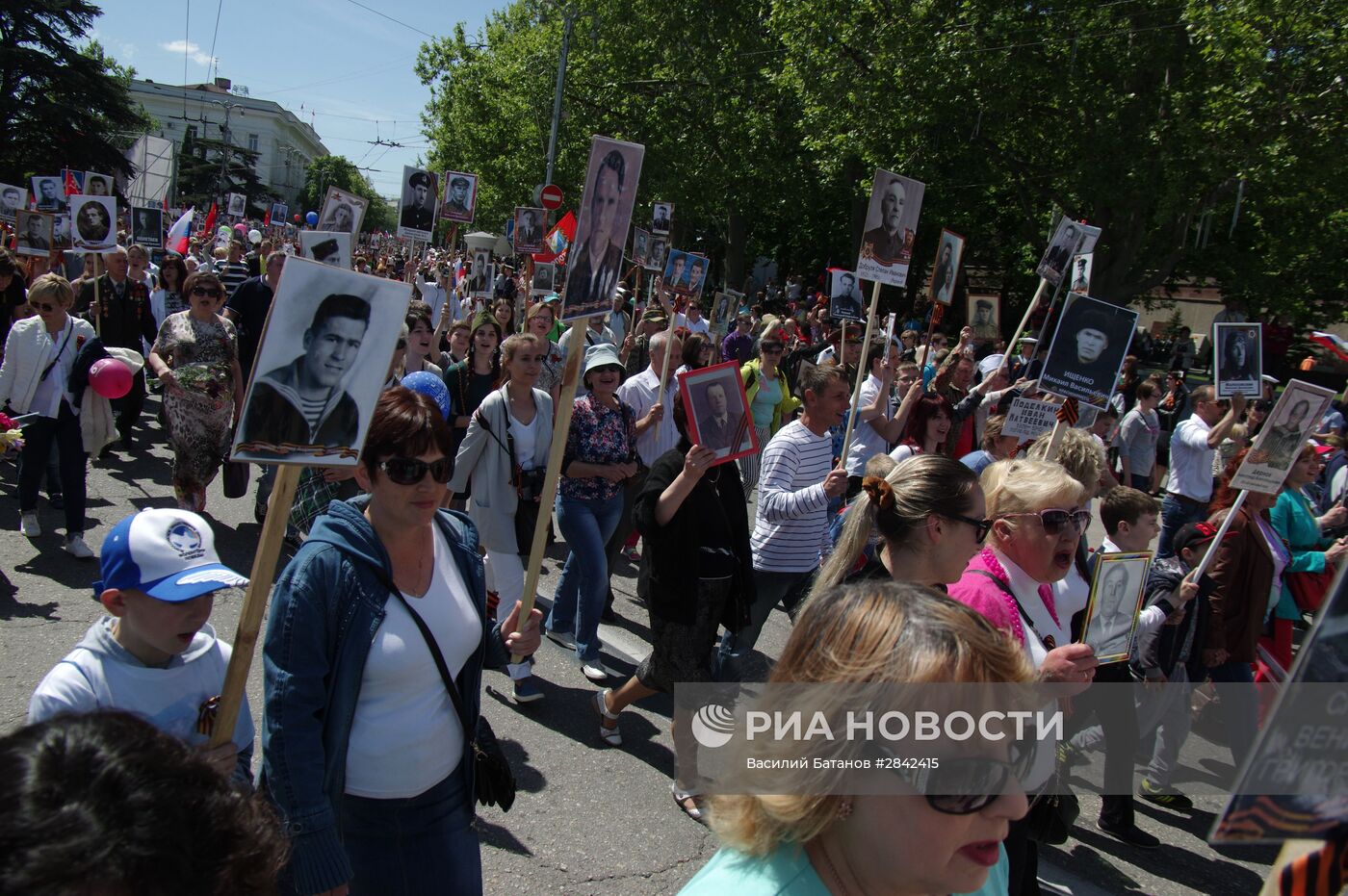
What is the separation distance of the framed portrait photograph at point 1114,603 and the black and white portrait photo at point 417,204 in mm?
8618

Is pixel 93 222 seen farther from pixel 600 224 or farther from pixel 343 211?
pixel 600 224

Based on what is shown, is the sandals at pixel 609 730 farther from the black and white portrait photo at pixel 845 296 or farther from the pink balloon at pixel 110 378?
the black and white portrait photo at pixel 845 296

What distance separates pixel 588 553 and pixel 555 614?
76 cm

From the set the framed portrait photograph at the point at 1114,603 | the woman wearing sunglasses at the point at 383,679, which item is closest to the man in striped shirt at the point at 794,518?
the framed portrait photograph at the point at 1114,603

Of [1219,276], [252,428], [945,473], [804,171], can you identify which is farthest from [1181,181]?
[252,428]

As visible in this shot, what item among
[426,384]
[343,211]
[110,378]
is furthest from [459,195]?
[426,384]

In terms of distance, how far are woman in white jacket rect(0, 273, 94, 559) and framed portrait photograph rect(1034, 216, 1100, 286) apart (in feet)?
23.9

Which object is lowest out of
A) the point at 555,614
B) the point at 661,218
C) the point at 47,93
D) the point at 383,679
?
the point at 555,614

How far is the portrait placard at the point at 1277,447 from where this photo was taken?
200 inches

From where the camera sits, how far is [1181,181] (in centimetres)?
1919

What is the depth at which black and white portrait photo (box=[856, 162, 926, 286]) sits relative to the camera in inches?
244

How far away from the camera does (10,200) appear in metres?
15.4

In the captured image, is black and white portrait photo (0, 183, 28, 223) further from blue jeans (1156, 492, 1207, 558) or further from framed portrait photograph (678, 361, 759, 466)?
blue jeans (1156, 492, 1207, 558)

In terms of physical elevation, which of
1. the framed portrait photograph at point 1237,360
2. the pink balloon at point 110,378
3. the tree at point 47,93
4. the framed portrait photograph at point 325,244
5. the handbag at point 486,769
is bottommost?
the handbag at point 486,769
